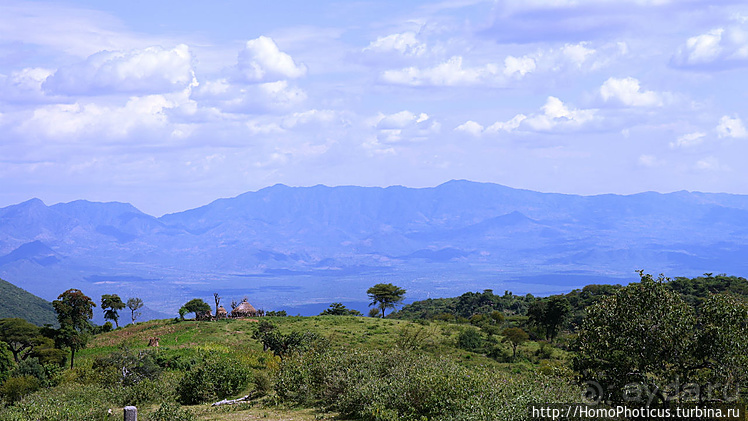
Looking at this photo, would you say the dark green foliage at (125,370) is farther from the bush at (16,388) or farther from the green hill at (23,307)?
the green hill at (23,307)

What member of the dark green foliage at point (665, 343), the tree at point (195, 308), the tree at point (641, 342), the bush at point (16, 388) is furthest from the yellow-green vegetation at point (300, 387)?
the tree at point (195, 308)

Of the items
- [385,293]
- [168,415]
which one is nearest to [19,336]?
[168,415]

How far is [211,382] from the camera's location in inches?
957

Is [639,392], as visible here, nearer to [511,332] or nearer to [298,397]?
[298,397]

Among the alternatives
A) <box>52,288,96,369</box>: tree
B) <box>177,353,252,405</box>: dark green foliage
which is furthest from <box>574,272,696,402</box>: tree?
<box>52,288,96,369</box>: tree

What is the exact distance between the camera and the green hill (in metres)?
129

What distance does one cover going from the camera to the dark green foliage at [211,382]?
24.0 metres

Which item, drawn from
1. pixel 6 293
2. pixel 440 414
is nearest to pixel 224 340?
pixel 440 414

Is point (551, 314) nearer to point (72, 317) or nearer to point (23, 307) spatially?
point (72, 317)

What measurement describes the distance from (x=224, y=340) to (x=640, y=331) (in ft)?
111

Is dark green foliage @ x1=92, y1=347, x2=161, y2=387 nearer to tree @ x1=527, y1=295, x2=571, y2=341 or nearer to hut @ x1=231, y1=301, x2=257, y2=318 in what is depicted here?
hut @ x1=231, y1=301, x2=257, y2=318

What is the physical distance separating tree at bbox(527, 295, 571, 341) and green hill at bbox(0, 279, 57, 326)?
105 meters

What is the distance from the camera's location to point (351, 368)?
20844 millimetres

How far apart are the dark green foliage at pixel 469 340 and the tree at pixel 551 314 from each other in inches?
360
